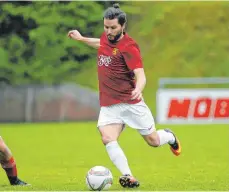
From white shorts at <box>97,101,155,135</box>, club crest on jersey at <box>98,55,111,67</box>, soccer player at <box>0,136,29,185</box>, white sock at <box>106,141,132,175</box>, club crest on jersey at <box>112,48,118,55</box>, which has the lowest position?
soccer player at <box>0,136,29,185</box>

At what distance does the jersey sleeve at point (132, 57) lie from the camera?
31.5 feet

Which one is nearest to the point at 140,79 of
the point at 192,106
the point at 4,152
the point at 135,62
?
the point at 135,62

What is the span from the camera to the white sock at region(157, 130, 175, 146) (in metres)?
10.6

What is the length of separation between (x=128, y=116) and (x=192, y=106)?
1629 centimetres

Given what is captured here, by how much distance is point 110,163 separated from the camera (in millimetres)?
14445

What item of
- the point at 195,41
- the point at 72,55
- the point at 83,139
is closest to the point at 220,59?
the point at 195,41

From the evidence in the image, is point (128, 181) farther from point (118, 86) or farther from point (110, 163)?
point (110, 163)

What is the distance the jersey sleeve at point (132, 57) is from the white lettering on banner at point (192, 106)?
1616cm

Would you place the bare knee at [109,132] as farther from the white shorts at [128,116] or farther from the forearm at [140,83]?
the forearm at [140,83]

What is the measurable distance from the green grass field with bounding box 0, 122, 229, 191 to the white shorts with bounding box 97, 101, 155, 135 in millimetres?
772

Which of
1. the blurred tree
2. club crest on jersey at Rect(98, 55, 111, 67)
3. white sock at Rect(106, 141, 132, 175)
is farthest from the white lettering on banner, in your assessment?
white sock at Rect(106, 141, 132, 175)

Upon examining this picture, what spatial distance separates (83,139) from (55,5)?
997cm

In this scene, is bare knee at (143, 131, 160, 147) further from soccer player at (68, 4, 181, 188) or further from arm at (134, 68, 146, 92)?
arm at (134, 68, 146, 92)

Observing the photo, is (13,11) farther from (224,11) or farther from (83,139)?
(224,11)
